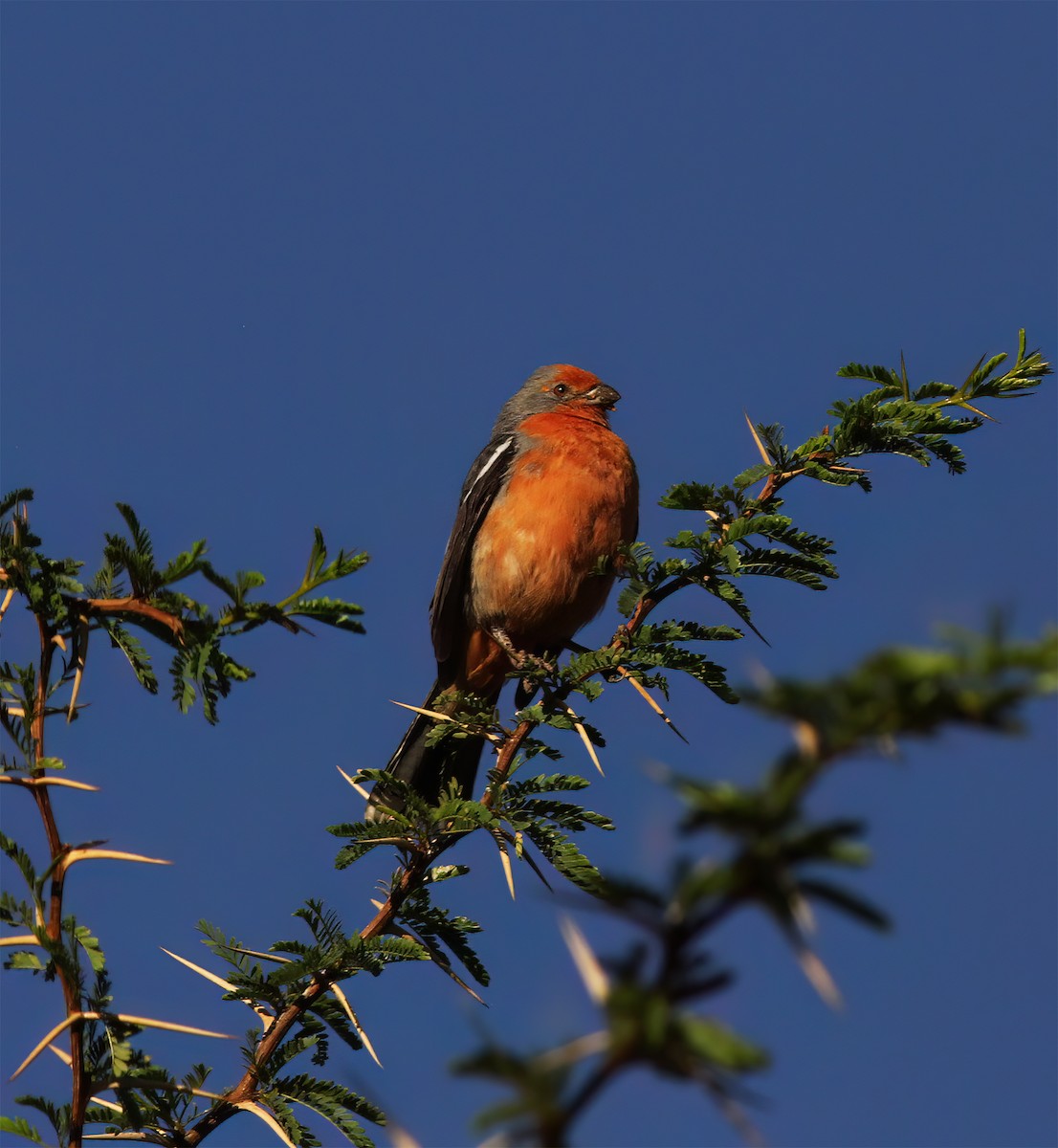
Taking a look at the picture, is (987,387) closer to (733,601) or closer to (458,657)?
(733,601)

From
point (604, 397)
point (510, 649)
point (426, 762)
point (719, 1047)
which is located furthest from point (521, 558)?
point (719, 1047)

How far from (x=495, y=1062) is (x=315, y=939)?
2.92m

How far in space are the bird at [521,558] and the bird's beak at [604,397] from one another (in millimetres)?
546

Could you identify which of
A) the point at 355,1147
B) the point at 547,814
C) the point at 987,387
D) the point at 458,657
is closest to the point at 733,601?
the point at 547,814

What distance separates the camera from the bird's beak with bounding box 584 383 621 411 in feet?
29.2

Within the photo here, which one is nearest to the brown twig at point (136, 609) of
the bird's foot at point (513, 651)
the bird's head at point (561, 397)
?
the bird's foot at point (513, 651)

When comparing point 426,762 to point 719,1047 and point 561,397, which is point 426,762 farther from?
point 719,1047

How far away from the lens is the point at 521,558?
7.41m

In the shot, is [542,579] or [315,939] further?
[542,579]

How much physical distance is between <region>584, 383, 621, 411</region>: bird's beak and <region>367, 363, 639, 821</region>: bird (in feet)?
1.79

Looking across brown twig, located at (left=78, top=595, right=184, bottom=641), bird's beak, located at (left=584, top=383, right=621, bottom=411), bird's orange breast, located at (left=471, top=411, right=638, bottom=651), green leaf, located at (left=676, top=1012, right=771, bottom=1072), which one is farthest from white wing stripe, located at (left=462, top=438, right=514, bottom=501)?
green leaf, located at (left=676, top=1012, right=771, bottom=1072)

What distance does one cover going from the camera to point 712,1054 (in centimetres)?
91

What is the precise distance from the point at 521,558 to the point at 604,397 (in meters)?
2.00

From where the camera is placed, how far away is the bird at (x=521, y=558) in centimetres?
729
